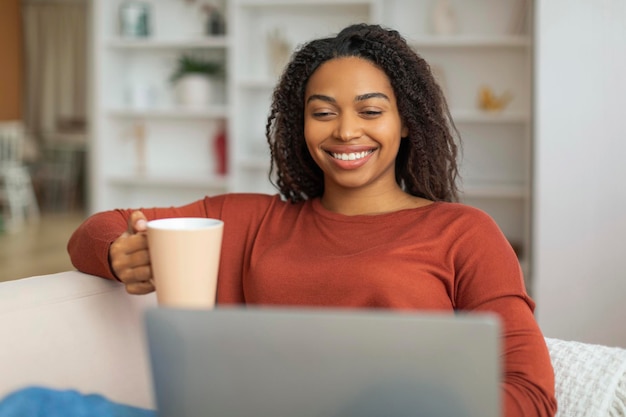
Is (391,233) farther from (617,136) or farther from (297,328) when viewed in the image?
(617,136)

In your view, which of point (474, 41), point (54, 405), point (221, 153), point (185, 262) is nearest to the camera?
point (185, 262)

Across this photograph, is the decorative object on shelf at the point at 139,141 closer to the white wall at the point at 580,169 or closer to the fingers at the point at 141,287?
the white wall at the point at 580,169

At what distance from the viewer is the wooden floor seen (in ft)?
17.0

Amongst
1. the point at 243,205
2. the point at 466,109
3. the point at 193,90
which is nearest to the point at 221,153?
the point at 193,90

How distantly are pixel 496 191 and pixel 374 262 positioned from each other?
286 cm

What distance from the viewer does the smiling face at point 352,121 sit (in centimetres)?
142

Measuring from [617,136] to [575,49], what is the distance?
416 millimetres

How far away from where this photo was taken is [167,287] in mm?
1020

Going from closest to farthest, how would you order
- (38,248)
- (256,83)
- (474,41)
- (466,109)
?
(474,41), (466,109), (256,83), (38,248)

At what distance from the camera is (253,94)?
15.1ft

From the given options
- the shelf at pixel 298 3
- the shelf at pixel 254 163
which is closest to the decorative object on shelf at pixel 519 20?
the shelf at pixel 298 3

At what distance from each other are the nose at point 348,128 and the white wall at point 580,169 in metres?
2.26

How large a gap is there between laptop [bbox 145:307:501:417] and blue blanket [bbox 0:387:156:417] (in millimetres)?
362

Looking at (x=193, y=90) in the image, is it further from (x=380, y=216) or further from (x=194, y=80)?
(x=380, y=216)
